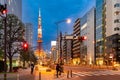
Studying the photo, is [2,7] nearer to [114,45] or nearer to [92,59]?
[114,45]

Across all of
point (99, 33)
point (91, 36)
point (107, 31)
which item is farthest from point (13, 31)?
point (91, 36)

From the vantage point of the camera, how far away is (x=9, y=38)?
66.2 m

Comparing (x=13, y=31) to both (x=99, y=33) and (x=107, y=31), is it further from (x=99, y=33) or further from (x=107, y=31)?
(x=99, y=33)

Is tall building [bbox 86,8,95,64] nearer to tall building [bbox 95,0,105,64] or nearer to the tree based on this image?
tall building [bbox 95,0,105,64]

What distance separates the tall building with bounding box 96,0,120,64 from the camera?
147m

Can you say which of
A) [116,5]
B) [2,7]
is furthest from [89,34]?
[2,7]

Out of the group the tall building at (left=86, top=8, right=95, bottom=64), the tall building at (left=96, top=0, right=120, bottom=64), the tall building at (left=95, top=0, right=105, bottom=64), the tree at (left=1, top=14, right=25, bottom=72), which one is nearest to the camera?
the tree at (left=1, top=14, right=25, bottom=72)

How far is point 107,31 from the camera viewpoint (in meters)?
158

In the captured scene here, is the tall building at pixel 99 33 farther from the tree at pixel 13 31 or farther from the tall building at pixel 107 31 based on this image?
the tree at pixel 13 31

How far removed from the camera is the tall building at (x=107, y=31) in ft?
481

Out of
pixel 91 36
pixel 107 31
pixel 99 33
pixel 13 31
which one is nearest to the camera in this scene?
pixel 13 31

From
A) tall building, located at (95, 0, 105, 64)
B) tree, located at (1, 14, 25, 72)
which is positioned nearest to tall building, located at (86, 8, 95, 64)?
tall building, located at (95, 0, 105, 64)

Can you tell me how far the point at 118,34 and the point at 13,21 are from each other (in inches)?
3512

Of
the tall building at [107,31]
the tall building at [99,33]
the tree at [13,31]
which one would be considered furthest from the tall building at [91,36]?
the tree at [13,31]
